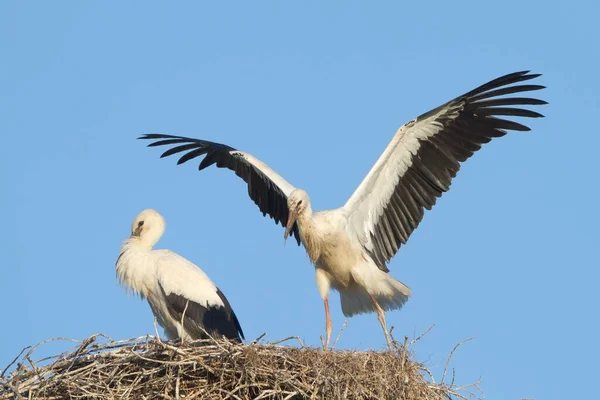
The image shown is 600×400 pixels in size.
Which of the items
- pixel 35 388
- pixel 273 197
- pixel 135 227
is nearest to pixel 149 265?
pixel 135 227

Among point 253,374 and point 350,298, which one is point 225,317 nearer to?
point 350,298

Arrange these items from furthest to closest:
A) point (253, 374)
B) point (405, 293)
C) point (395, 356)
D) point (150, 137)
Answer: point (150, 137)
point (405, 293)
point (395, 356)
point (253, 374)

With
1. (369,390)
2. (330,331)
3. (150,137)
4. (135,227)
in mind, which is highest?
(150,137)

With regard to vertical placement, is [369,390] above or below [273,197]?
below

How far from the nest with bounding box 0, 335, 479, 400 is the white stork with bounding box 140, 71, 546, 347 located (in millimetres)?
1801

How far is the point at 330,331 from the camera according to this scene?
10398 mm

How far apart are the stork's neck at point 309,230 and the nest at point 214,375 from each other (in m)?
1.89

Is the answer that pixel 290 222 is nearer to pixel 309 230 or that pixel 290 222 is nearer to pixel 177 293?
pixel 309 230

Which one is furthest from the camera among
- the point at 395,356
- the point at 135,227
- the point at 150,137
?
the point at 150,137

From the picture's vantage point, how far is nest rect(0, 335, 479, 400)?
8.13 m

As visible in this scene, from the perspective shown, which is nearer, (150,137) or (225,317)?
(225,317)

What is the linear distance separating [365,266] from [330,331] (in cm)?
62

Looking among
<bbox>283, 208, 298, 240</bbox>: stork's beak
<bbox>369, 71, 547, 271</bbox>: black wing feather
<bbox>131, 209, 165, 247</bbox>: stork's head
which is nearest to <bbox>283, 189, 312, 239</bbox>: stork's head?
<bbox>283, 208, 298, 240</bbox>: stork's beak

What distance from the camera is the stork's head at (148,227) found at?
35.5 feet
